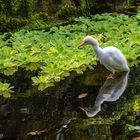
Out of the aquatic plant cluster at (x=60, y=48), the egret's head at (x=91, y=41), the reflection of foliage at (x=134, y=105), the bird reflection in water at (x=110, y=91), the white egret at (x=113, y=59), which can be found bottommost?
the bird reflection in water at (x=110, y=91)

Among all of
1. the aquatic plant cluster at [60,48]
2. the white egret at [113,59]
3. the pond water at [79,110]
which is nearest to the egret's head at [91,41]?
the white egret at [113,59]

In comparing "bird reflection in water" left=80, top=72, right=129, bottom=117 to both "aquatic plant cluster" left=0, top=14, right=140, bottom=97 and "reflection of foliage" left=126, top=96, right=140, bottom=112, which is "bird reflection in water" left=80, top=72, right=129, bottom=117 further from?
"aquatic plant cluster" left=0, top=14, right=140, bottom=97

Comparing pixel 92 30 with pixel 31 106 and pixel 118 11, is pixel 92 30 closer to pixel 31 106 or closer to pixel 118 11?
pixel 118 11

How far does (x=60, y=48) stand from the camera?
375 inches

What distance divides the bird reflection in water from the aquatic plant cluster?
597 millimetres

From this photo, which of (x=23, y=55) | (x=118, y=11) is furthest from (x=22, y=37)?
(x=118, y=11)

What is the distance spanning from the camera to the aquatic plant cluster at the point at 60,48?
27.9ft

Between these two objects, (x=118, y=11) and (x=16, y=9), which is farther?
(x=118, y=11)

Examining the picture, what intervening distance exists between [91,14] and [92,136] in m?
8.60

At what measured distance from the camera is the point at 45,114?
22.9 ft

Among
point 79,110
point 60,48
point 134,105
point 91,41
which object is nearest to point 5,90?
point 79,110

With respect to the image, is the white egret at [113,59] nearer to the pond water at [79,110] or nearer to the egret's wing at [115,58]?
the egret's wing at [115,58]

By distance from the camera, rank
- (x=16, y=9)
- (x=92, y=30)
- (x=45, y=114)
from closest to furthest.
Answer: (x=45, y=114)
(x=92, y=30)
(x=16, y=9)

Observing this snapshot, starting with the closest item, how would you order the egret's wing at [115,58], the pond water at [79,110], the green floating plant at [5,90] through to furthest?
the pond water at [79,110] < the green floating plant at [5,90] < the egret's wing at [115,58]
